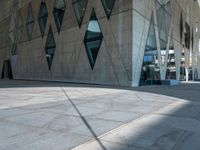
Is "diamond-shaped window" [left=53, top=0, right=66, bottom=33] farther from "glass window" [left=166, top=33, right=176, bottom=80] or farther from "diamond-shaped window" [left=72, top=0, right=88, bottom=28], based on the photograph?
"glass window" [left=166, top=33, right=176, bottom=80]

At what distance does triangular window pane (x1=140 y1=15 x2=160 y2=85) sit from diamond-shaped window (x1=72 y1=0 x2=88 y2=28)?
7106mm

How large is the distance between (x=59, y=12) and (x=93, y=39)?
24.3 ft

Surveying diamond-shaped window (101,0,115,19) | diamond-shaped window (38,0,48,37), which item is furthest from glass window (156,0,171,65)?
diamond-shaped window (38,0,48,37)

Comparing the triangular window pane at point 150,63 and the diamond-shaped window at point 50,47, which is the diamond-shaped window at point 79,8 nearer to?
the diamond-shaped window at point 50,47

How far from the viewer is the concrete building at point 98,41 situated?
64.0 feet

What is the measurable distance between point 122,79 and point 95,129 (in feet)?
48.8

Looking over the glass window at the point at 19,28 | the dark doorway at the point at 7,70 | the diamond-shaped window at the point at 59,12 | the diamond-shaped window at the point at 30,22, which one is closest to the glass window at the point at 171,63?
the diamond-shaped window at the point at 59,12

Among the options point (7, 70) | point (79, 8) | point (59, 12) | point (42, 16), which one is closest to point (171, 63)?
point (79, 8)

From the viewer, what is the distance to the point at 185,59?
125 ft

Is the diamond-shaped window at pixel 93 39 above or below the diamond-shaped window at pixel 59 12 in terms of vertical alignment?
below

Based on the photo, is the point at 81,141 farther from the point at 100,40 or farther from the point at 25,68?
the point at 25,68

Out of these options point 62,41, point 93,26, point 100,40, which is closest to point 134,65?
point 100,40

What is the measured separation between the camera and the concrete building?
19500 millimetres

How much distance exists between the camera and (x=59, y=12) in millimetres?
26469
